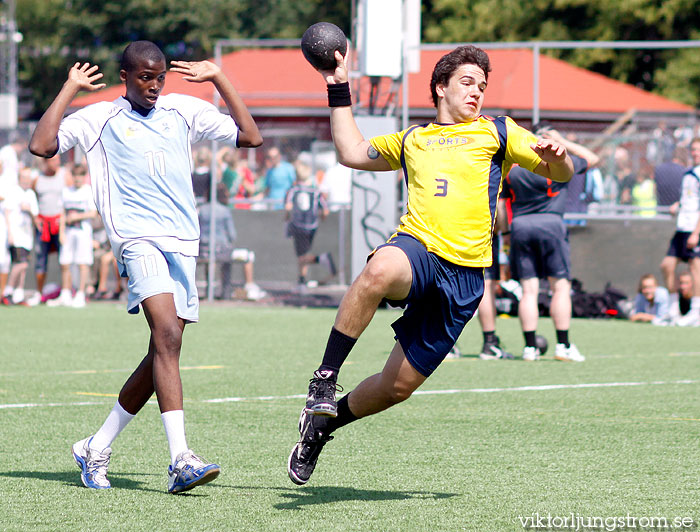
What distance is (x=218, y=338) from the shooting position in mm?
13938

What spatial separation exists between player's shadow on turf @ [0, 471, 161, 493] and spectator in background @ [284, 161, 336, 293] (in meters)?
13.0

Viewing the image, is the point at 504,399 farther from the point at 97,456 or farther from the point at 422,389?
the point at 97,456

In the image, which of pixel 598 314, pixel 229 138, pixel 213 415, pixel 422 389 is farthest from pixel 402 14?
pixel 229 138

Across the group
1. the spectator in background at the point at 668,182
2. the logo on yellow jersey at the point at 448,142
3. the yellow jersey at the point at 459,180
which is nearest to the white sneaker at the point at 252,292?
the spectator in background at the point at 668,182

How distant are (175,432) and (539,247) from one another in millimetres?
6714

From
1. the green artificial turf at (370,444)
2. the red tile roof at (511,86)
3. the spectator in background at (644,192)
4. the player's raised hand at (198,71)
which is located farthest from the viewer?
the red tile roof at (511,86)

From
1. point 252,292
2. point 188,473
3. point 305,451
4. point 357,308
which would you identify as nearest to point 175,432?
point 188,473

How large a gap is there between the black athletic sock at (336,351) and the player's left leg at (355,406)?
237mm

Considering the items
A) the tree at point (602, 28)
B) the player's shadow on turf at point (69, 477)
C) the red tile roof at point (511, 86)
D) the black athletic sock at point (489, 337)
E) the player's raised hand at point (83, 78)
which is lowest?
the black athletic sock at point (489, 337)

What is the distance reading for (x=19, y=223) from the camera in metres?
18.2

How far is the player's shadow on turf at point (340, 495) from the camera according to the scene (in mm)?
5453

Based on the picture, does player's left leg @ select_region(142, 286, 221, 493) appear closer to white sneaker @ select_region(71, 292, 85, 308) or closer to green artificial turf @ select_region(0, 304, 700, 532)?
green artificial turf @ select_region(0, 304, 700, 532)

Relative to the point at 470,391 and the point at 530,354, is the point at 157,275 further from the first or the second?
the point at 530,354

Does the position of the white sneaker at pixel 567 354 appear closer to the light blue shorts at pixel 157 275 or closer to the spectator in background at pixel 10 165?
the light blue shorts at pixel 157 275
